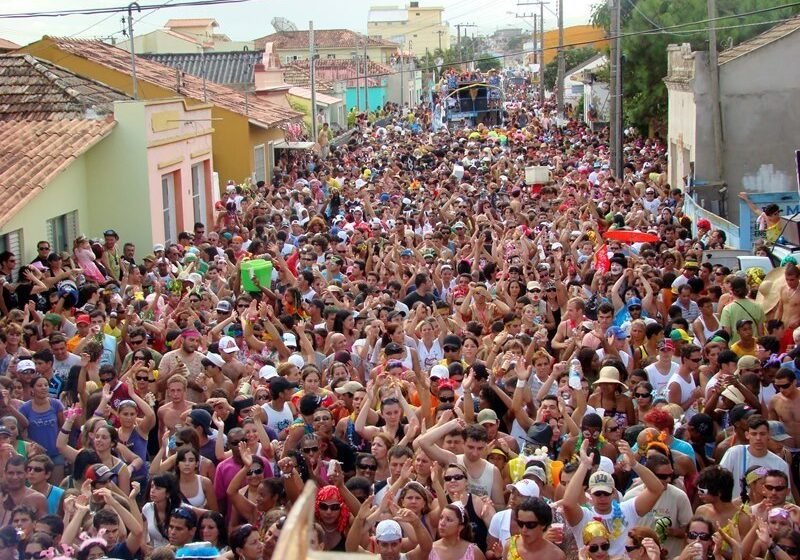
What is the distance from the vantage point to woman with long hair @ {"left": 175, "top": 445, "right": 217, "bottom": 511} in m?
7.34

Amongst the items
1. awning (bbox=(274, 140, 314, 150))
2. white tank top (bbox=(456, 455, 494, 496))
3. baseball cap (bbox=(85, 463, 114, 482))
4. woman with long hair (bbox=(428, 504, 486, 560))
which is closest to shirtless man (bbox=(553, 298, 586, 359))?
white tank top (bbox=(456, 455, 494, 496))

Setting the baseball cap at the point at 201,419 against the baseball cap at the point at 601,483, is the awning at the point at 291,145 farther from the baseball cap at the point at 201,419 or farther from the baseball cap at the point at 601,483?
the baseball cap at the point at 601,483

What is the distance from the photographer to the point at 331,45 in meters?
105

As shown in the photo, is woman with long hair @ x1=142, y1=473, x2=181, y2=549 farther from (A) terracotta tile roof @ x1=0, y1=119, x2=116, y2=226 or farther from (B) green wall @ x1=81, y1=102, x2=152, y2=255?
(B) green wall @ x1=81, y1=102, x2=152, y2=255

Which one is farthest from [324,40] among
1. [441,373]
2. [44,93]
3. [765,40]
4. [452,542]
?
[452,542]

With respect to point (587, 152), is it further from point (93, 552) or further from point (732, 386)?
point (93, 552)

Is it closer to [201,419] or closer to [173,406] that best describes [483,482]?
[201,419]

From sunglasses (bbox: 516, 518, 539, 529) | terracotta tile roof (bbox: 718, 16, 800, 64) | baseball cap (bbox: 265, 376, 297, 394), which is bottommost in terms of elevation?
sunglasses (bbox: 516, 518, 539, 529)

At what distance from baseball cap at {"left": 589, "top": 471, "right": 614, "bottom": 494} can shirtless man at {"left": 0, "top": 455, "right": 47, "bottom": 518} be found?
10.2 ft

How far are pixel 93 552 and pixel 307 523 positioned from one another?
195 inches

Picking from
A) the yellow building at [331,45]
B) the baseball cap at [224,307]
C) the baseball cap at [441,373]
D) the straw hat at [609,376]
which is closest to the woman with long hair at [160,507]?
the baseball cap at [441,373]

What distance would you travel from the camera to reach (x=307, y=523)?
1689 millimetres

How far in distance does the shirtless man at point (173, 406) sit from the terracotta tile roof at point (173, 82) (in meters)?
18.2

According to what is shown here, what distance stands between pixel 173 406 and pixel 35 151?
9387mm
